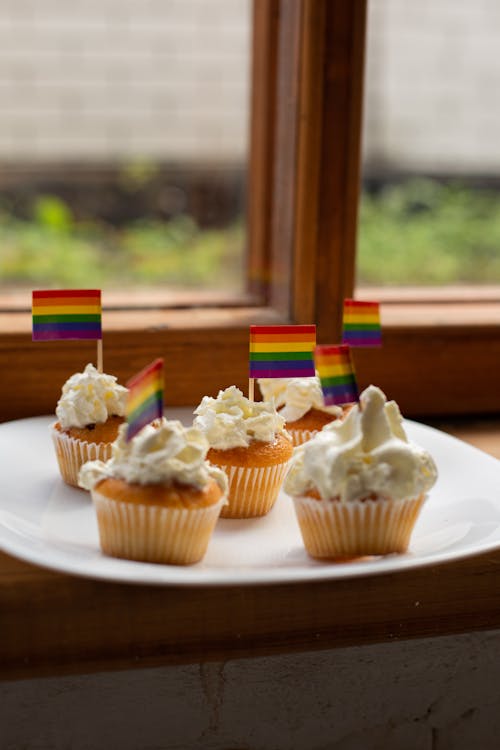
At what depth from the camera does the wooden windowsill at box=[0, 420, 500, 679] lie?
1.11 m

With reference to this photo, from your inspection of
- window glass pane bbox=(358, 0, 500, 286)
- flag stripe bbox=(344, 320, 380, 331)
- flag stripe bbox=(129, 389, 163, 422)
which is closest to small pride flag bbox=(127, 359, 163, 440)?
flag stripe bbox=(129, 389, 163, 422)

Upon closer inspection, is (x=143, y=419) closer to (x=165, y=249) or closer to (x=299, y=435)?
(x=299, y=435)

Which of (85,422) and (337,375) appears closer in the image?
(337,375)

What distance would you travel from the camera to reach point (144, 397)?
1099 millimetres

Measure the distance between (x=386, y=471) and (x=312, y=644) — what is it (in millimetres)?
241

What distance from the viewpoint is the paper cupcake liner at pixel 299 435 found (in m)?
1.48

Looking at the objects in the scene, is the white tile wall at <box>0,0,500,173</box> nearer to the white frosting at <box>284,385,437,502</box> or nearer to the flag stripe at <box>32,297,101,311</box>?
the flag stripe at <box>32,297,101,311</box>

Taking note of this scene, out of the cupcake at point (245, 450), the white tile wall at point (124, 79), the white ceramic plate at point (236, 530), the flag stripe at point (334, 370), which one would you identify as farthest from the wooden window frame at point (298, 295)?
the flag stripe at point (334, 370)

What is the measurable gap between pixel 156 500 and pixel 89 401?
1.06 ft

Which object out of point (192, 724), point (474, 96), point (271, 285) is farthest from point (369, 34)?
point (192, 724)

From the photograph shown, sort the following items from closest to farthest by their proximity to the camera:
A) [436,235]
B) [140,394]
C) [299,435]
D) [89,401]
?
[140,394] → [89,401] → [299,435] → [436,235]

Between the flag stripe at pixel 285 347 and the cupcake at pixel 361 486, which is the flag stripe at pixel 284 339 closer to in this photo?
the flag stripe at pixel 285 347

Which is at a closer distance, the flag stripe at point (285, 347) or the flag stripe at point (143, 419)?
the flag stripe at point (143, 419)

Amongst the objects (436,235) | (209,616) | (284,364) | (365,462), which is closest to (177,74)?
(436,235)
